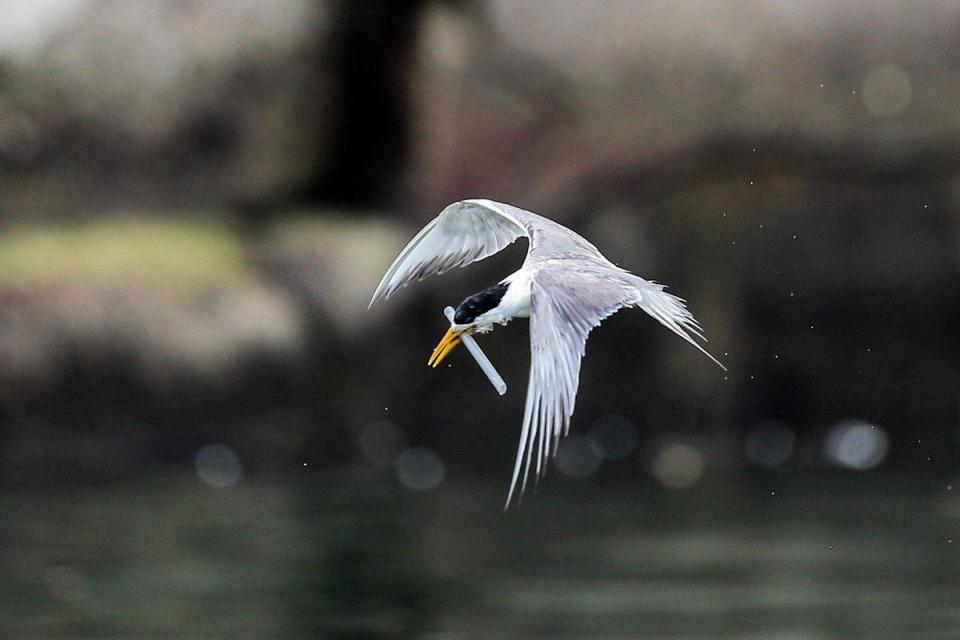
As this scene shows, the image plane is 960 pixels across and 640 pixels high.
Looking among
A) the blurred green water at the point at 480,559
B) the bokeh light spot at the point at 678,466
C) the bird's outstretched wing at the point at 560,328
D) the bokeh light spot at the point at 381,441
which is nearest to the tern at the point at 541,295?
the bird's outstretched wing at the point at 560,328

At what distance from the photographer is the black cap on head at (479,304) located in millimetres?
4453

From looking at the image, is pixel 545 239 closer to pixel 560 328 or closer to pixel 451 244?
pixel 451 244

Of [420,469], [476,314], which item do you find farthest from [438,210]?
[476,314]

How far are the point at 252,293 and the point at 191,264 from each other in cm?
42

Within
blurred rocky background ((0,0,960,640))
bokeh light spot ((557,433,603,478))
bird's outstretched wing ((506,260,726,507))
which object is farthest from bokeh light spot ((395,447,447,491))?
bird's outstretched wing ((506,260,726,507))

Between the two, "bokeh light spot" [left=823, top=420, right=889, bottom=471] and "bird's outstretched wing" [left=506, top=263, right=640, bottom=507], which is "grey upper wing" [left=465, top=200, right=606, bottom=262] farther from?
"bokeh light spot" [left=823, top=420, right=889, bottom=471]

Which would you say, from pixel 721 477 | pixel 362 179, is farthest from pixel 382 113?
pixel 721 477

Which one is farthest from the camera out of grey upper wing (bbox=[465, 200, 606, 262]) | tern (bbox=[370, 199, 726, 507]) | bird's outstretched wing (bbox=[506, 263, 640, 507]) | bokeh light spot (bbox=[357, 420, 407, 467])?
bokeh light spot (bbox=[357, 420, 407, 467])

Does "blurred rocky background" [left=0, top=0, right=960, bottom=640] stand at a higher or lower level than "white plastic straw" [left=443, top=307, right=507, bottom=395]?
higher

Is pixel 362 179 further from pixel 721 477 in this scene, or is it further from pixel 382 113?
pixel 721 477

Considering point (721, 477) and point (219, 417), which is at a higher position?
point (219, 417)

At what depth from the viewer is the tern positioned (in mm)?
3639

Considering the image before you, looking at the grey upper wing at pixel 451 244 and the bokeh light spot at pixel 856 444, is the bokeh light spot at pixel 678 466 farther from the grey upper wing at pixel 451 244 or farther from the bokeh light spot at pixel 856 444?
the grey upper wing at pixel 451 244

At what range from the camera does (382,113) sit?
34.2ft
